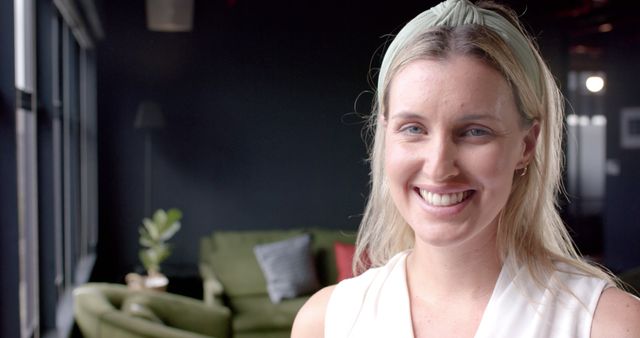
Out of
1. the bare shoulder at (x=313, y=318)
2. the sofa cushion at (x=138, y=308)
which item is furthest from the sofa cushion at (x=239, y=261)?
the bare shoulder at (x=313, y=318)

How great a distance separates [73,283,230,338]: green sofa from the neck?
2346 millimetres

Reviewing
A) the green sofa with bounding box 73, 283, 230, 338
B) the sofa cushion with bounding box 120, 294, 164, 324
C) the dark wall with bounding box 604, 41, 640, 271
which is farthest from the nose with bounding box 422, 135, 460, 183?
the dark wall with bounding box 604, 41, 640, 271

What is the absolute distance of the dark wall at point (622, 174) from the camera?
7.26 metres

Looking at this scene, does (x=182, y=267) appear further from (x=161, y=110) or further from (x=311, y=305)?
(x=311, y=305)

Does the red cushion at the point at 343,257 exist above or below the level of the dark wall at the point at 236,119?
below

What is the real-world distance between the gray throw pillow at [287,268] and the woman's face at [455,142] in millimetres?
4684

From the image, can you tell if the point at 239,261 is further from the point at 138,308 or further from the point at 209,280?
the point at 138,308

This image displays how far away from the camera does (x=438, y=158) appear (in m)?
0.99

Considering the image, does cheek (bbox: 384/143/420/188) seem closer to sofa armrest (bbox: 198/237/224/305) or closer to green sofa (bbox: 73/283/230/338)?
green sofa (bbox: 73/283/230/338)

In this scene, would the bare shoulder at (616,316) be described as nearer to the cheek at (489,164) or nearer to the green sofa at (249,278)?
the cheek at (489,164)

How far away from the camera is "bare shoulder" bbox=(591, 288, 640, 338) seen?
0.95 m

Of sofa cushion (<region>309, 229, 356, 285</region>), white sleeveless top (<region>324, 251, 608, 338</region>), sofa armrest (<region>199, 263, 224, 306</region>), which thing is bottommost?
sofa armrest (<region>199, 263, 224, 306</region>)

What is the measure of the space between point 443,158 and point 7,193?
228 cm

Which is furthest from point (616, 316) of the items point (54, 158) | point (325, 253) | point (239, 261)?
point (325, 253)
